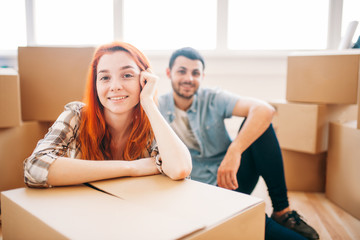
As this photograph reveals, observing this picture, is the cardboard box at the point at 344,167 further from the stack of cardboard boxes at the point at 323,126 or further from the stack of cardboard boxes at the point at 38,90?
the stack of cardboard boxes at the point at 38,90

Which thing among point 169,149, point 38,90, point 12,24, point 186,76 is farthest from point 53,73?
point 12,24

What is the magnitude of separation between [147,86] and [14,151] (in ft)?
2.58

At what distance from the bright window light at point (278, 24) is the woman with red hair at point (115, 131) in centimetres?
171

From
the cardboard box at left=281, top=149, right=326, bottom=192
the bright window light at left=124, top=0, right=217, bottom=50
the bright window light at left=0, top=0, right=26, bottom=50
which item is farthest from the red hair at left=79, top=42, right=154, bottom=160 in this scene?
the bright window light at left=0, top=0, right=26, bottom=50

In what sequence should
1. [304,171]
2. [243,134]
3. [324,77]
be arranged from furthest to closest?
[304,171] → [324,77] → [243,134]

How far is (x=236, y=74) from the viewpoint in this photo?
7.45 ft

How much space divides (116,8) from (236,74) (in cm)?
106

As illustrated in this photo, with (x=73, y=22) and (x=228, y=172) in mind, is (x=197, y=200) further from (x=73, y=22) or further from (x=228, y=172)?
(x=73, y=22)

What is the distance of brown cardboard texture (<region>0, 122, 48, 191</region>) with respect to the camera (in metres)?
1.22

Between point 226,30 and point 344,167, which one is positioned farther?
point 226,30

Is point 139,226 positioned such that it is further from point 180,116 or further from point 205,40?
point 205,40

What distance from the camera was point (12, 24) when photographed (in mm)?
2578

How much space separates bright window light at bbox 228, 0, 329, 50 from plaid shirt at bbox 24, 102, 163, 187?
180cm

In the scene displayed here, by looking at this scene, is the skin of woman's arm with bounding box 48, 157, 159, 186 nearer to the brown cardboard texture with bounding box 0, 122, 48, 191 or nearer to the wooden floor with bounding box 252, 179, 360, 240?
the brown cardboard texture with bounding box 0, 122, 48, 191
